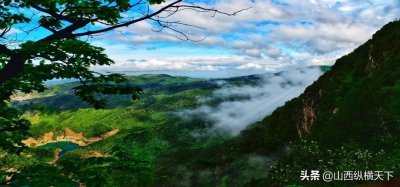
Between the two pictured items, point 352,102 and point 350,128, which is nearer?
point 350,128

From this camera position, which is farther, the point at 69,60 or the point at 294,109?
the point at 294,109

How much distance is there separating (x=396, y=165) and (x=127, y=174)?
559 inches

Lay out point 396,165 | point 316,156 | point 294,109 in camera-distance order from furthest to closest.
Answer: point 294,109, point 316,156, point 396,165

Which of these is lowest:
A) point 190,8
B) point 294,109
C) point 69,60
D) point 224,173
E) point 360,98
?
point 224,173

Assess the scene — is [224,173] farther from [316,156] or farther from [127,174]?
[127,174]

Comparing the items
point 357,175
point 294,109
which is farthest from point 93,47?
point 294,109

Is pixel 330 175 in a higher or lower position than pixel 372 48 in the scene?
lower

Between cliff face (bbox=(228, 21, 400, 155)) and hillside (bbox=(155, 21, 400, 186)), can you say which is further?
cliff face (bbox=(228, 21, 400, 155))

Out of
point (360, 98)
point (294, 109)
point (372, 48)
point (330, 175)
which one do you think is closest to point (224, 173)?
point (294, 109)

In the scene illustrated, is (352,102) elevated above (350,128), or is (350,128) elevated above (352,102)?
(352,102)

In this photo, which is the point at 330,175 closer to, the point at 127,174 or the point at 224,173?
the point at 127,174

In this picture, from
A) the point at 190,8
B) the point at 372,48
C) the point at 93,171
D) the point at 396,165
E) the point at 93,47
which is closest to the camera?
the point at 190,8

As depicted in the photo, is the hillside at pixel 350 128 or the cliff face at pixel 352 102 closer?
the hillside at pixel 350 128

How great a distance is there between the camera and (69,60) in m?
12.4
